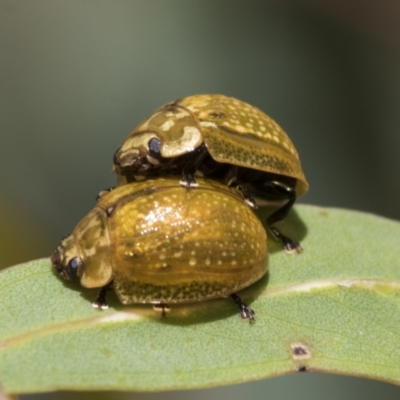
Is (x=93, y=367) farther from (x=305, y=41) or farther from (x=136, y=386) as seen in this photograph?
(x=305, y=41)

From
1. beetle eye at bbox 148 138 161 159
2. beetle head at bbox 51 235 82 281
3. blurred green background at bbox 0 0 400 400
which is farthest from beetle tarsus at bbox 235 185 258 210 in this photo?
blurred green background at bbox 0 0 400 400

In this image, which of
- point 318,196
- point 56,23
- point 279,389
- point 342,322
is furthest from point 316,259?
point 56,23

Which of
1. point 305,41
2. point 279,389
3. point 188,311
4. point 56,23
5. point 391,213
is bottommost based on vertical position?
point 279,389

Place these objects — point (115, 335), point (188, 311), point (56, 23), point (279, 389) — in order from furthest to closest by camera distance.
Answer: point (56, 23)
point (279, 389)
point (188, 311)
point (115, 335)

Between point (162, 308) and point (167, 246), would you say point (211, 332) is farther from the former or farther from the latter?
point (167, 246)

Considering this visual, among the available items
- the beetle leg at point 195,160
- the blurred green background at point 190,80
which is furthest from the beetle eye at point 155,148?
the blurred green background at point 190,80

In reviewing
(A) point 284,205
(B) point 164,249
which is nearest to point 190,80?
(A) point 284,205

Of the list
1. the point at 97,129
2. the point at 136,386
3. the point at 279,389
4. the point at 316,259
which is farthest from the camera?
the point at 97,129

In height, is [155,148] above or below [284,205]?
above
